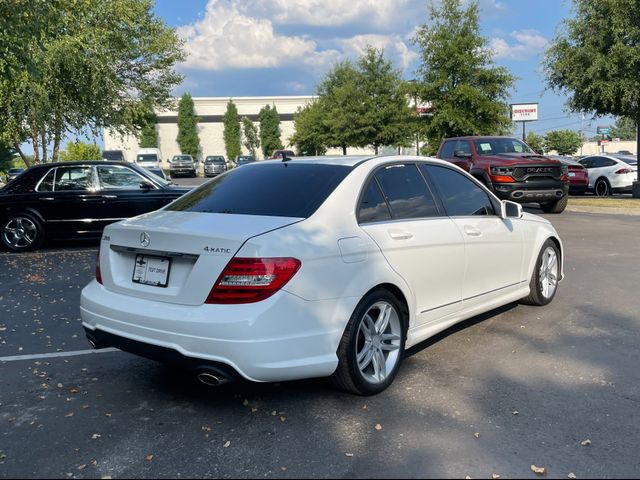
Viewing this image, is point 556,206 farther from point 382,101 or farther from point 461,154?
point 382,101

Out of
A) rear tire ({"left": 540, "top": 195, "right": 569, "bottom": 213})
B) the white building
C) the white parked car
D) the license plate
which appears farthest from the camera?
the white building

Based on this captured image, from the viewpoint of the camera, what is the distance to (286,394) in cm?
409

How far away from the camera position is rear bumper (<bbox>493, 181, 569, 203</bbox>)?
13875 millimetres

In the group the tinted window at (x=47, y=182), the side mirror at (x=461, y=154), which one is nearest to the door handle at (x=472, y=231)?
the tinted window at (x=47, y=182)

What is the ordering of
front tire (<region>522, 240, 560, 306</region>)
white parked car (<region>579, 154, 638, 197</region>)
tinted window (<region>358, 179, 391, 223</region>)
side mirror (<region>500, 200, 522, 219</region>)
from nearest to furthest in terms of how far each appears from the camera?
tinted window (<region>358, 179, 391, 223</region>) → side mirror (<region>500, 200, 522, 219</region>) → front tire (<region>522, 240, 560, 306</region>) → white parked car (<region>579, 154, 638, 197</region>)

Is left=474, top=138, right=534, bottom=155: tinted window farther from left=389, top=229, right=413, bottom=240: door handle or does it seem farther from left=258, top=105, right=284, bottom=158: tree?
left=258, top=105, right=284, bottom=158: tree

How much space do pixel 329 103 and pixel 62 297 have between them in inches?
1589

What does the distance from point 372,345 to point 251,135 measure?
70.2m

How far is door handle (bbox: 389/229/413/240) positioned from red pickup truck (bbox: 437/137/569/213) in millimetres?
10072

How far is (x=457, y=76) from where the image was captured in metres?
25.6

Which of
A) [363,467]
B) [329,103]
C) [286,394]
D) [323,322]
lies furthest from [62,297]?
[329,103]

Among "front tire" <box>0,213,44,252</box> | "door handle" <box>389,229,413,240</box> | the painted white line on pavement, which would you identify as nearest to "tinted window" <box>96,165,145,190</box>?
"front tire" <box>0,213,44,252</box>

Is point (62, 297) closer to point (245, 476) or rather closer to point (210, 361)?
point (210, 361)

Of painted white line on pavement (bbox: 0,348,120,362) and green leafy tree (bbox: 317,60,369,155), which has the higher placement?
green leafy tree (bbox: 317,60,369,155)
